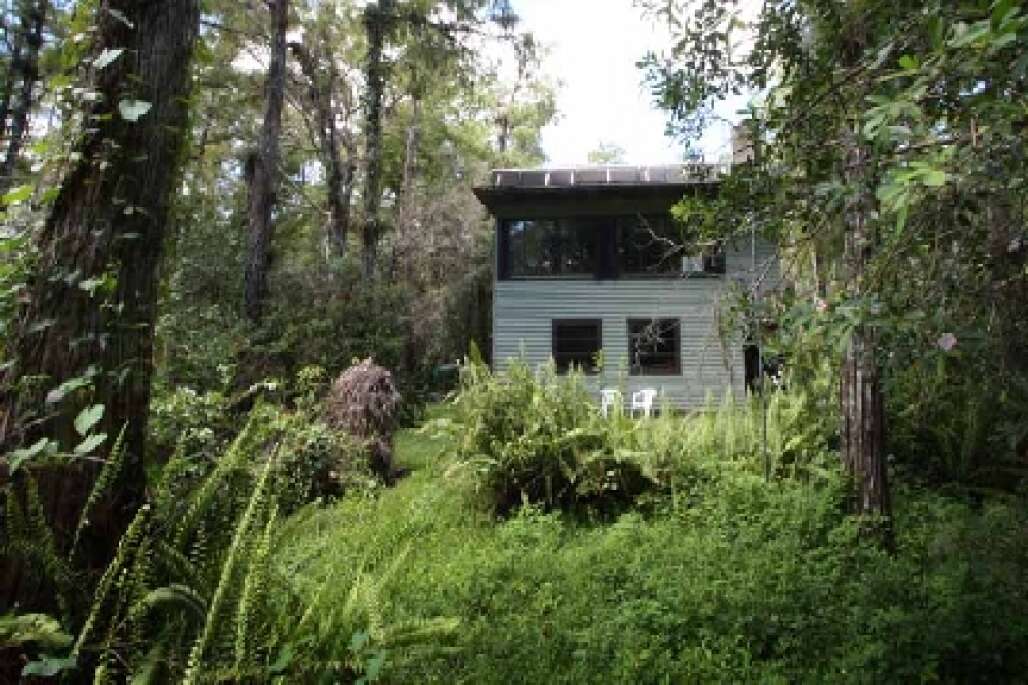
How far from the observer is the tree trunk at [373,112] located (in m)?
15.7

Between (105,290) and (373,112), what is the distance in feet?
50.6

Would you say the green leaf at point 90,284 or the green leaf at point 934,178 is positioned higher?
the green leaf at point 934,178

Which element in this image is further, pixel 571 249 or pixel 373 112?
pixel 373 112

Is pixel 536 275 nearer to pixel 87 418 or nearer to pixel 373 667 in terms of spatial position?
pixel 373 667

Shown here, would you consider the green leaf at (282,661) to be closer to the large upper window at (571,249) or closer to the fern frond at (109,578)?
the fern frond at (109,578)

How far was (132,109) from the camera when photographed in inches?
87.0

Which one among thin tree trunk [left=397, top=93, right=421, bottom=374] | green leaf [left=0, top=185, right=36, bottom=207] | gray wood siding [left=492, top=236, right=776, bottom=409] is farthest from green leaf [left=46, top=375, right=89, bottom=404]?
thin tree trunk [left=397, top=93, right=421, bottom=374]

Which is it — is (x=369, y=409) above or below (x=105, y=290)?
below

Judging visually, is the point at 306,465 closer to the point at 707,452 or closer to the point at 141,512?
the point at 707,452

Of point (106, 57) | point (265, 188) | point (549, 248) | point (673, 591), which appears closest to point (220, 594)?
point (106, 57)

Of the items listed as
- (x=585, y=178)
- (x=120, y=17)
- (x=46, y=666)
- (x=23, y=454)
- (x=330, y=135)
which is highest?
(x=330, y=135)

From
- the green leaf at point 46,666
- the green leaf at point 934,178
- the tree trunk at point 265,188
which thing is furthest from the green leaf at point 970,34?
the tree trunk at point 265,188

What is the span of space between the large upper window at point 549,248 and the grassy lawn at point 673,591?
429 inches

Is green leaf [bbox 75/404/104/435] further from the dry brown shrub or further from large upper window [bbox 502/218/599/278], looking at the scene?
large upper window [bbox 502/218/599/278]
